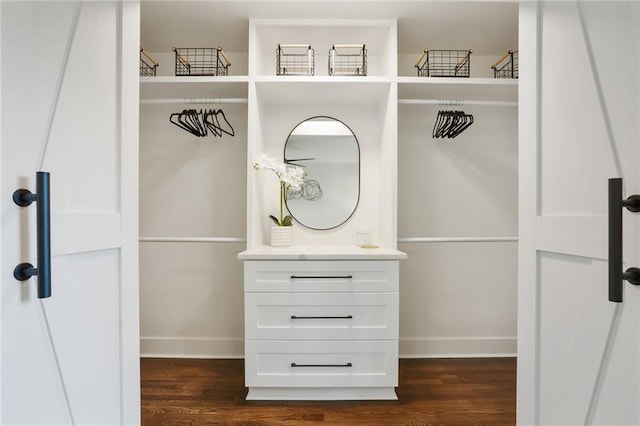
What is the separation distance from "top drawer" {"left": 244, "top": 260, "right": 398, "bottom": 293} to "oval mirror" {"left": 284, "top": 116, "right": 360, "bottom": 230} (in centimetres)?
66

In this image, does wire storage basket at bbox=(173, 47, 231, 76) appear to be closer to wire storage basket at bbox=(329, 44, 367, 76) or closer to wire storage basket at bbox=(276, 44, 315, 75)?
Answer: wire storage basket at bbox=(276, 44, 315, 75)

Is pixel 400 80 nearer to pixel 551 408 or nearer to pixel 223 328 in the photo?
pixel 551 408

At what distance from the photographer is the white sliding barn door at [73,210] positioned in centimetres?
79

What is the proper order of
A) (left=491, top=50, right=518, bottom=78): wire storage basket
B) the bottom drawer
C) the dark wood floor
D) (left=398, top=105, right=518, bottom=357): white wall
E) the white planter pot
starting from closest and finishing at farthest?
the dark wood floor → the bottom drawer → the white planter pot → (left=491, top=50, right=518, bottom=78): wire storage basket → (left=398, top=105, right=518, bottom=357): white wall

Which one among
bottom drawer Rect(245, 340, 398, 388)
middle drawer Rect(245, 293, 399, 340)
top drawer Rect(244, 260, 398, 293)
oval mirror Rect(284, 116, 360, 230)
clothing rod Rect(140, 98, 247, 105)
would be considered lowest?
bottom drawer Rect(245, 340, 398, 388)

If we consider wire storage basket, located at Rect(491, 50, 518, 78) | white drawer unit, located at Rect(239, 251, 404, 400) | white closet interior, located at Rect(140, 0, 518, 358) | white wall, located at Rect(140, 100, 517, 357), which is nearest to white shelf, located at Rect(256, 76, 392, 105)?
white closet interior, located at Rect(140, 0, 518, 358)

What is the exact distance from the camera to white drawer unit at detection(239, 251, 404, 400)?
83.7 inches

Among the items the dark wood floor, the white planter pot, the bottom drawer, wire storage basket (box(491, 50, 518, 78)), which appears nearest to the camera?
the dark wood floor

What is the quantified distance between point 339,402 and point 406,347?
0.89m

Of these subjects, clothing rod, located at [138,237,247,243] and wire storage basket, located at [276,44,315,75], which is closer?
clothing rod, located at [138,237,247,243]

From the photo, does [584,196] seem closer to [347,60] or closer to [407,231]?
[407,231]

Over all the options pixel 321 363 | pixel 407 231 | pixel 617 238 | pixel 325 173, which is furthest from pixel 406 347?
pixel 617 238

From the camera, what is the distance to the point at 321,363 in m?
2.13

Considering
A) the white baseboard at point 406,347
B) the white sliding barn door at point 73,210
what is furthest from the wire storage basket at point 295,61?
the white baseboard at point 406,347
